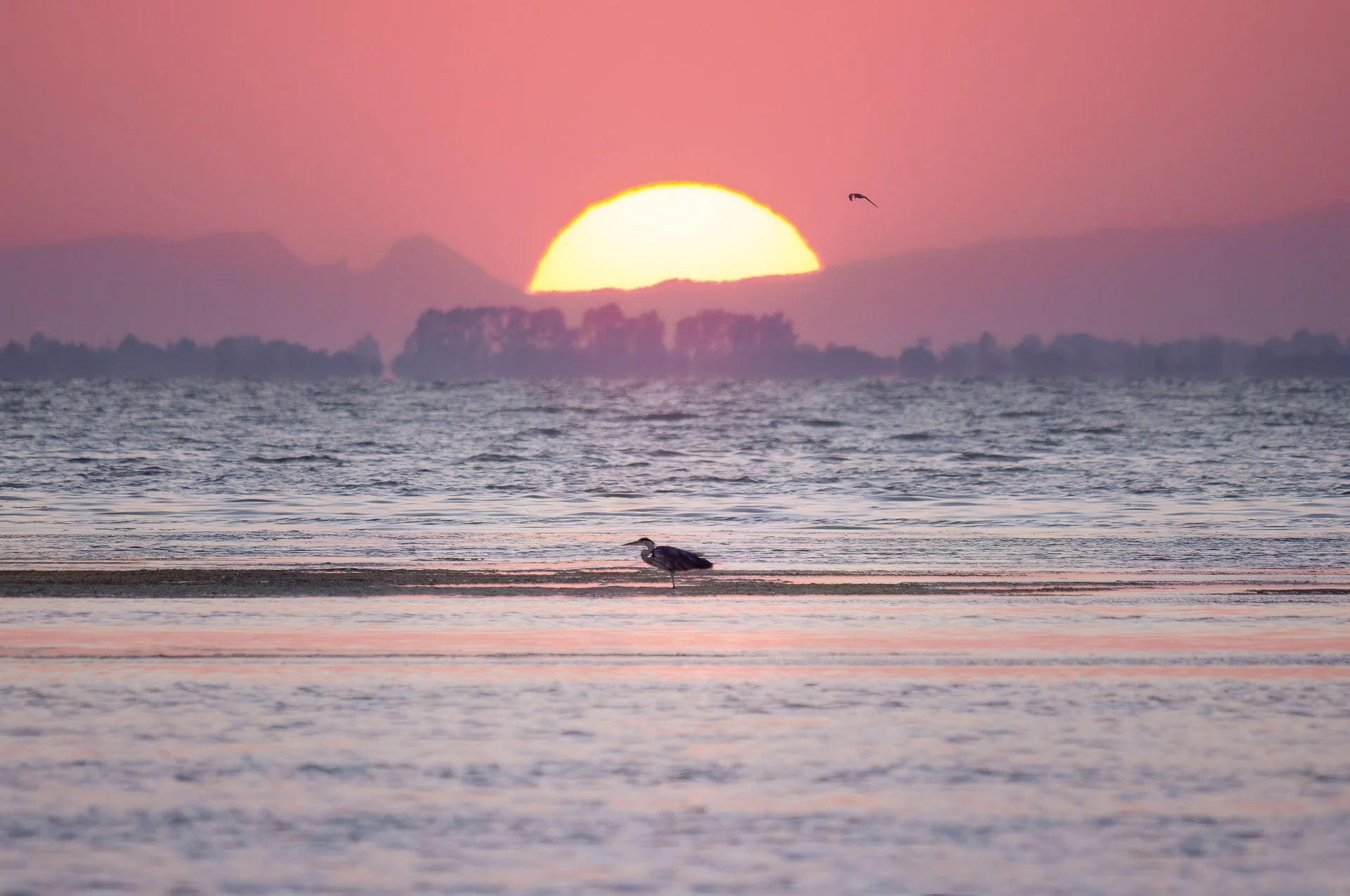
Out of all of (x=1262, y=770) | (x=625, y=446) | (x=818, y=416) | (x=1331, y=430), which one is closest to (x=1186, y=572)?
(x=1262, y=770)

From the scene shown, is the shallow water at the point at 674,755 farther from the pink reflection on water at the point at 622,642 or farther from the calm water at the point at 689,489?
the calm water at the point at 689,489

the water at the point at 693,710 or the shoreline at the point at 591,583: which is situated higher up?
the water at the point at 693,710

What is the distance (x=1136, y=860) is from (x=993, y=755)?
1.97 meters

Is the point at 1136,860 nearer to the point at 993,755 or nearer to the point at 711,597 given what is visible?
the point at 993,755

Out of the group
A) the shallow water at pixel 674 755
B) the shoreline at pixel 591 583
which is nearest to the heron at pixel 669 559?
the shoreline at pixel 591 583

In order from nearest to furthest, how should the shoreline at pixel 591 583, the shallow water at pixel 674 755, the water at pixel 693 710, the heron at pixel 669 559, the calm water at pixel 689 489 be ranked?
the shallow water at pixel 674 755
the water at pixel 693 710
the shoreline at pixel 591 583
the heron at pixel 669 559
the calm water at pixel 689 489

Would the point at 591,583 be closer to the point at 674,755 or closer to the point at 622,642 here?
the point at 622,642

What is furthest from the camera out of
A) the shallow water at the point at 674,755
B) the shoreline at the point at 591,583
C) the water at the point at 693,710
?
the shoreline at the point at 591,583

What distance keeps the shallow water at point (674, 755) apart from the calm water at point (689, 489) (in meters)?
7.52

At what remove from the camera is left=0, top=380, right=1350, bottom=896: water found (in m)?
7.06

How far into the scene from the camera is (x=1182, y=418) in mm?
96312

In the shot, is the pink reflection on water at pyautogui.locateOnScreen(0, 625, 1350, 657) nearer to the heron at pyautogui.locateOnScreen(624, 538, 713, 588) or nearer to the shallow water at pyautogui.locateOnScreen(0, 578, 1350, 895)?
the shallow water at pyautogui.locateOnScreen(0, 578, 1350, 895)

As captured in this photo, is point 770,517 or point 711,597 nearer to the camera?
point 711,597

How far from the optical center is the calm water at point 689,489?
75.0 ft
